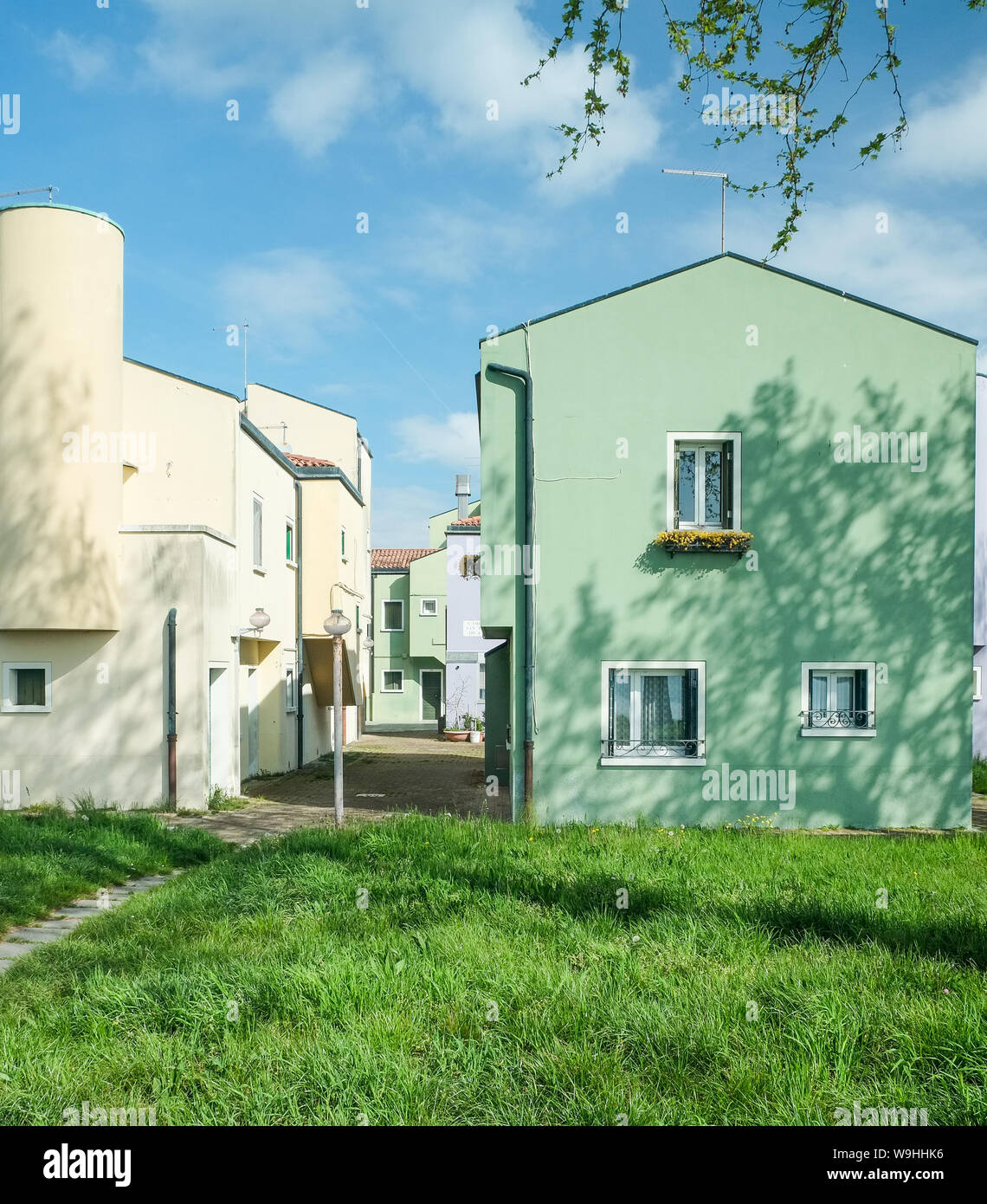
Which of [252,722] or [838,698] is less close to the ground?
[838,698]

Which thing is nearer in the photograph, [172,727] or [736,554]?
[736,554]

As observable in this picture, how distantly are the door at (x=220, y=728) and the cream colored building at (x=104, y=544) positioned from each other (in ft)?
0.11

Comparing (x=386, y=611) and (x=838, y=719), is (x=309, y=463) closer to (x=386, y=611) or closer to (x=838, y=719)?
(x=838, y=719)

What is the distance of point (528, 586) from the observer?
13.4 metres

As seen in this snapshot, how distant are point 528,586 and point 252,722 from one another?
27.5 ft

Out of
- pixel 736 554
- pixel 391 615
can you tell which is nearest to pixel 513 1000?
pixel 736 554

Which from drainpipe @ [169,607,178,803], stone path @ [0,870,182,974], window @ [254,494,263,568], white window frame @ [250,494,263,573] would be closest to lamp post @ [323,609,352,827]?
stone path @ [0,870,182,974]

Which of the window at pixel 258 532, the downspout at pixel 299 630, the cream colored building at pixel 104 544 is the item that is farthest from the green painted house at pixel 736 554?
the downspout at pixel 299 630

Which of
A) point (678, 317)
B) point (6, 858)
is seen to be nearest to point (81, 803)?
point (6, 858)

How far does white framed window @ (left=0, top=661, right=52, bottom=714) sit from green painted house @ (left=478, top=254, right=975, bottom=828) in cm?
675

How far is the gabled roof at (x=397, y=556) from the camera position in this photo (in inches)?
1810
